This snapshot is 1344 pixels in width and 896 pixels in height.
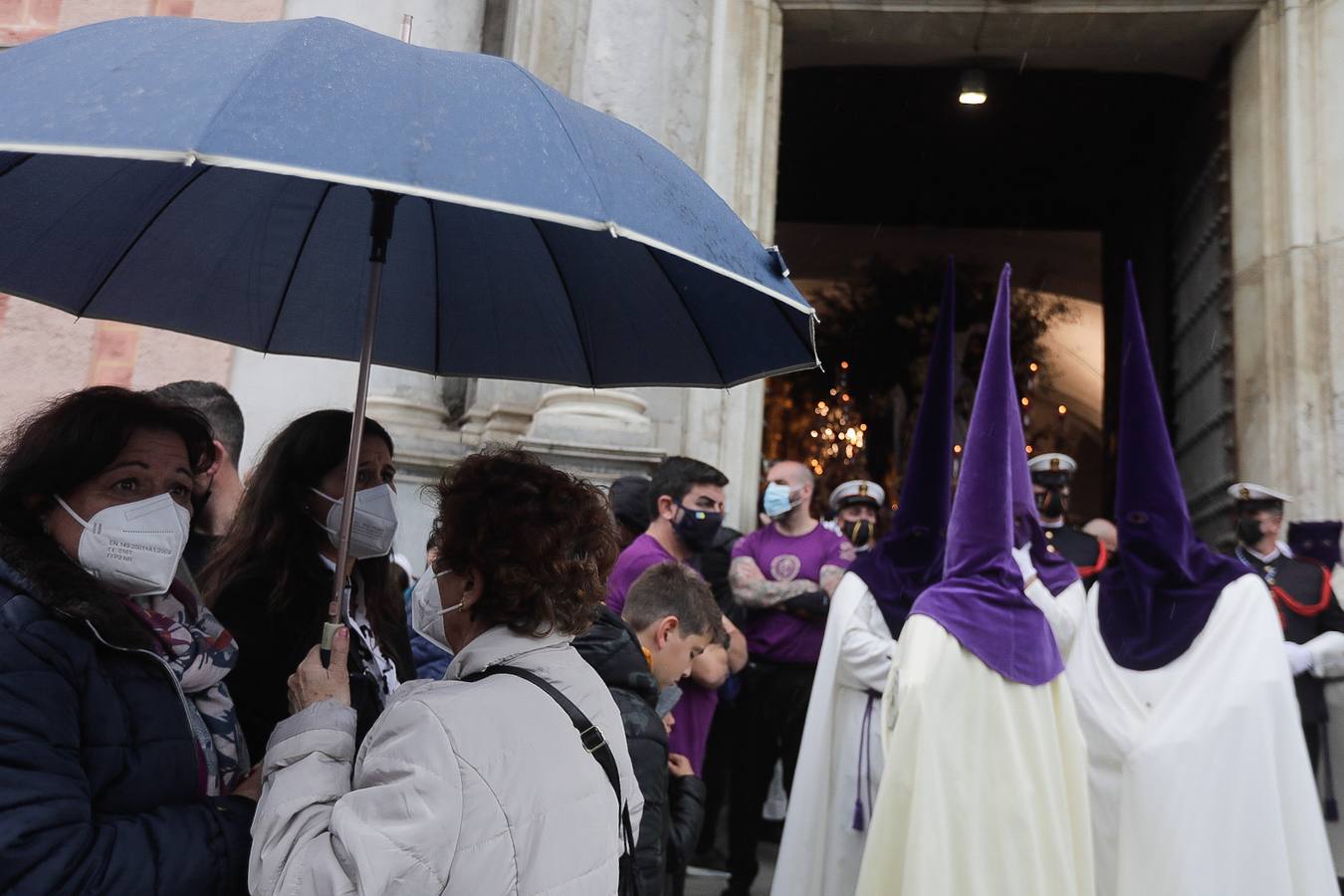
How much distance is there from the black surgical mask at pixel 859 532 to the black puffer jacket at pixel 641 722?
360cm

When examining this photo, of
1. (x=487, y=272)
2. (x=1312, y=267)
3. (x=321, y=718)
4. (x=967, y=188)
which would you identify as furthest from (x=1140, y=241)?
(x=321, y=718)

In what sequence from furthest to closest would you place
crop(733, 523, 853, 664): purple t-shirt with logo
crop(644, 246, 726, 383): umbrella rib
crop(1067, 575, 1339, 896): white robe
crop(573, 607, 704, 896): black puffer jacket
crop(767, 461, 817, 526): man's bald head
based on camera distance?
crop(767, 461, 817, 526): man's bald head, crop(733, 523, 853, 664): purple t-shirt with logo, crop(1067, 575, 1339, 896): white robe, crop(644, 246, 726, 383): umbrella rib, crop(573, 607, 704, 896): black puffer jacket

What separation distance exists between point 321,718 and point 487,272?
1.34 m

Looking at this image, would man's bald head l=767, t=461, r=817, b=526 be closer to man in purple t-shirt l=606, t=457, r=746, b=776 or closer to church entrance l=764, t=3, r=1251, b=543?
man in purple t-shirt l=606, t=457, r=746, b=776

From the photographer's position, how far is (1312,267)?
7125 millimetres

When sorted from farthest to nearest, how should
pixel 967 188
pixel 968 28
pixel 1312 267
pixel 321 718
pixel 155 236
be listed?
pixel 967 188 → pixel 968 28 → pixel 1312 267 → pixel 155 236 → pixel 321 718

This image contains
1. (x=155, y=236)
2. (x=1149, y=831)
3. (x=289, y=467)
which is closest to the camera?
(x=289, y=467)

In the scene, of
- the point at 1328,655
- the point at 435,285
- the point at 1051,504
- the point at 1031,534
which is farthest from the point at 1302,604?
the point at 435,285

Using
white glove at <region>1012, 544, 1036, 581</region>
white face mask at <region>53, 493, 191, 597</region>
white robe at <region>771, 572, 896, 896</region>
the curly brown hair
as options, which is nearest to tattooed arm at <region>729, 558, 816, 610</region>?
white robe at <region>771, 572, 896, 896</region>

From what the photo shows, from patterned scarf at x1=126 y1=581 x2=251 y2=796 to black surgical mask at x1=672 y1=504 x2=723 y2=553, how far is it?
3.14 meters

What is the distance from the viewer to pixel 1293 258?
7.17m

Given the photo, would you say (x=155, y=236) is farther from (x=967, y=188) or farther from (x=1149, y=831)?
(x=967, y=188)

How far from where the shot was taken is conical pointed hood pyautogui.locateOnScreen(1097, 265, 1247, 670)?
4.68 meters

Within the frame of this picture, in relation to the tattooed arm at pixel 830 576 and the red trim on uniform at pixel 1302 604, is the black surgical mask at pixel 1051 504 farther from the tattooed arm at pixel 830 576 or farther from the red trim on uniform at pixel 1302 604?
the tattooed arm at pixel 830 576
